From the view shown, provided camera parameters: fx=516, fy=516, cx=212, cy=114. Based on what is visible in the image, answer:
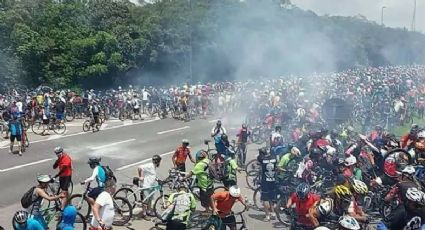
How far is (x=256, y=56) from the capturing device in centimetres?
4112

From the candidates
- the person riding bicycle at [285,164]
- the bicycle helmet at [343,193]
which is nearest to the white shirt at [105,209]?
the bicycle helmet at [343,193]

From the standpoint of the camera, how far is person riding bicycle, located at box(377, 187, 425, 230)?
5.78 metres

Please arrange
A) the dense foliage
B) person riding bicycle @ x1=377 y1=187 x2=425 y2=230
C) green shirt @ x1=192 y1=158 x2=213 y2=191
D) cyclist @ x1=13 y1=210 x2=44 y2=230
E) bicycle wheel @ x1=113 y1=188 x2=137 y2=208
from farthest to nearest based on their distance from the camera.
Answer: the dense foliage → bicycle wheel @ x1=113 y1=188 x2=137 y2=208 → green shirt @ x1=192 y1=158 x2=213 y2=191 → cyclist @ x1=13 y1=210 x2=44 y2=230 → person riding bicycle @ x1=377 y1=187 x2=425 y2=230

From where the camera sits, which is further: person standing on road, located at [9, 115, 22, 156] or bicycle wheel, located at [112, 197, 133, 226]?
person standing on road, located at [9, 115, 22, 156]

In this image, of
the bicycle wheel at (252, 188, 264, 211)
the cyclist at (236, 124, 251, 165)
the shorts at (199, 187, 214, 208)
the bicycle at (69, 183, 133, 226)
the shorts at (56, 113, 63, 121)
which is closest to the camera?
the bicycle at (69, 183, 133, 226)

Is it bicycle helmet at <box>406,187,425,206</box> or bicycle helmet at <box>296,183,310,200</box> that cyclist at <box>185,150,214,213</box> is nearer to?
bicycle helmet at <box>296,183,310,200</box>

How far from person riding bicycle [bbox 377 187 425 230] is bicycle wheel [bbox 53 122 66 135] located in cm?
1835

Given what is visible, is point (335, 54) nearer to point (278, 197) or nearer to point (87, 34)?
point (87, 34)

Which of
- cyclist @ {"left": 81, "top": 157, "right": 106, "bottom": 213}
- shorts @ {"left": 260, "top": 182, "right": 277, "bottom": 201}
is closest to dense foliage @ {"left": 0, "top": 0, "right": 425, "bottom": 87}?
cyclist @ {"left": 81, "top": 157, "right": 106, "bottom": 213}

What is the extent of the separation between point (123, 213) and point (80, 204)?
1.01 m

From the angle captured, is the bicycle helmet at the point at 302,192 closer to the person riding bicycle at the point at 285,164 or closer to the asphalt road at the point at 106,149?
the person riding bicycle at the point at 285,164

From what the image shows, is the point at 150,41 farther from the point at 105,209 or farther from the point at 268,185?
the point at 105,209

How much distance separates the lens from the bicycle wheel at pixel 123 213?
1073cm

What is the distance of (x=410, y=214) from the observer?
19.1 ft
